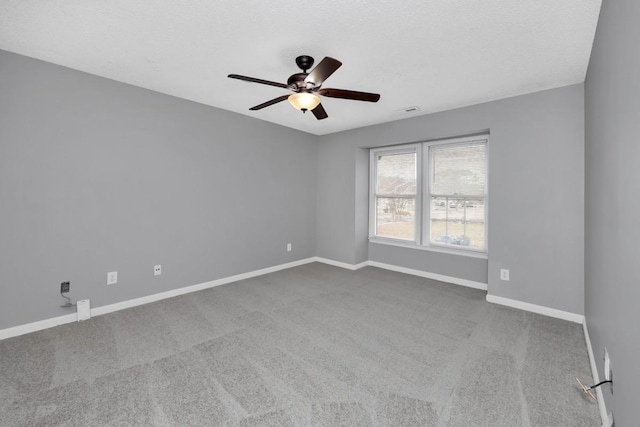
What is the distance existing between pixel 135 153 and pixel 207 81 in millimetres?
1156

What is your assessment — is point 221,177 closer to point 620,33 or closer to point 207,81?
point 207,81

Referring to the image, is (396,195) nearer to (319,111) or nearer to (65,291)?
(319,111)

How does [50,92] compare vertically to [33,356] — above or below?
above

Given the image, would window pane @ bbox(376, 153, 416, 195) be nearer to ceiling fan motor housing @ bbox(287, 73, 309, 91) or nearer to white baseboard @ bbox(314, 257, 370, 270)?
white baseboard @ bbox(314, 257, 370, 270)

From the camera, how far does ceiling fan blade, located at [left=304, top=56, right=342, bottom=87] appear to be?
72.6 inches

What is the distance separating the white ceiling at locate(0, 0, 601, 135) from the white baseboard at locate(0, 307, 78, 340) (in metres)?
2.41

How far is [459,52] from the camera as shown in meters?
2.30

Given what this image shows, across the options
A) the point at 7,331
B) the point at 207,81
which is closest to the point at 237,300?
the point at 7,331

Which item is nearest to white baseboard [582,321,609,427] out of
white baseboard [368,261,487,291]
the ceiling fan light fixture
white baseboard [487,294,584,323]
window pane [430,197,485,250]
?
white baseboard [487,294,584,323]

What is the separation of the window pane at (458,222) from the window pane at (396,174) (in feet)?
1.68

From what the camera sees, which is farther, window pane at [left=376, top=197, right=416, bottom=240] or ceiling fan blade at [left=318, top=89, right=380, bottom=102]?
window pane at [left=376, top=197, right=416, bottom=240]

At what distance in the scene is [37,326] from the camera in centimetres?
255

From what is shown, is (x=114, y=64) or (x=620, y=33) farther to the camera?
(x=114, y=64)

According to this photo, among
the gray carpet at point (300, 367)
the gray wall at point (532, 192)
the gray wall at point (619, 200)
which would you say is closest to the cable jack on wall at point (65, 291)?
the gray carpet at point (300, 367)
